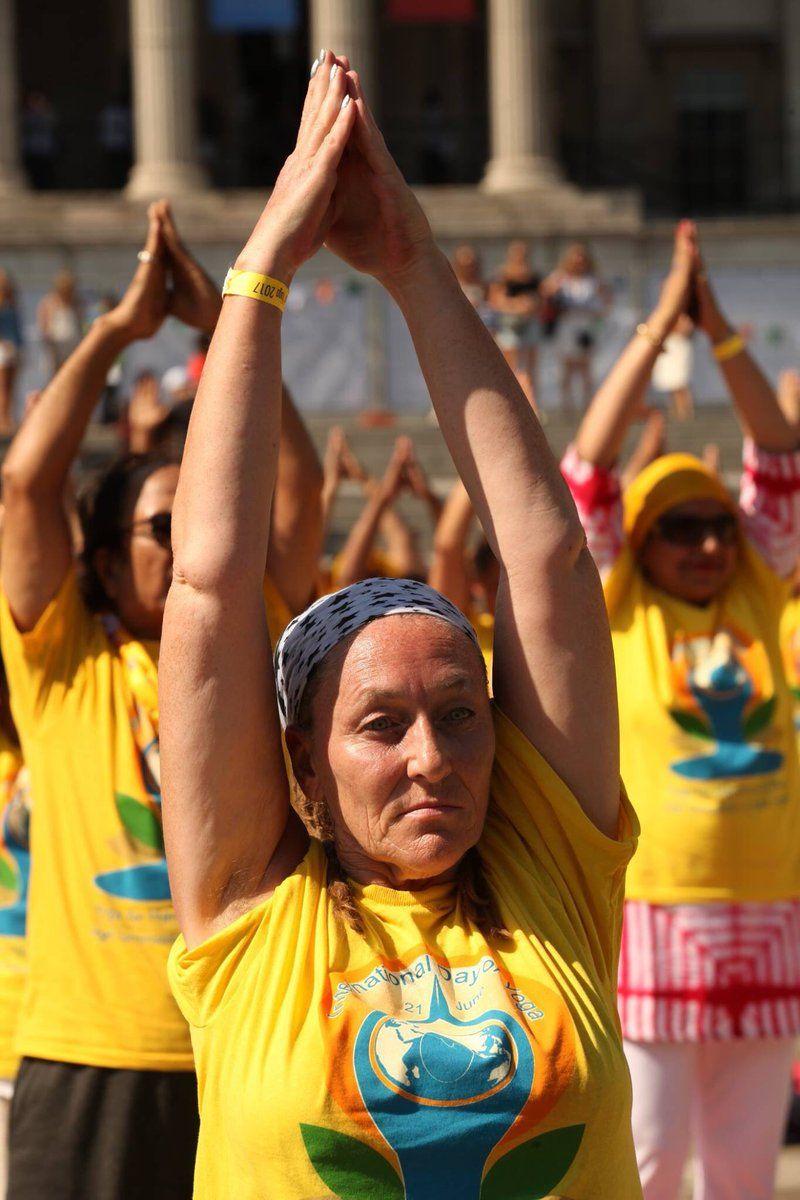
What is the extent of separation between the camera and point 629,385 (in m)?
4.69

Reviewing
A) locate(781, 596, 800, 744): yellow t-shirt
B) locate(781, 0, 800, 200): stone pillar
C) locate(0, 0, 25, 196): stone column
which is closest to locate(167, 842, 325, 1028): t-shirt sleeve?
locate(781, 596, 800, 744): yellow t-shirt

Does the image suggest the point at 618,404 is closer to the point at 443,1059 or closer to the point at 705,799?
the point at 705,799

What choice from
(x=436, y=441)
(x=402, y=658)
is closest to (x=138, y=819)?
(x=402, y=658)

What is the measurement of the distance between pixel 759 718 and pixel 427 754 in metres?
2.26

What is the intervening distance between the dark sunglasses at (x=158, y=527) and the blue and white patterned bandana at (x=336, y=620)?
104 cm

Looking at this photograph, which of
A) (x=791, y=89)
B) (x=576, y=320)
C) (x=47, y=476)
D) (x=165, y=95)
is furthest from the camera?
(x=791, y=89)

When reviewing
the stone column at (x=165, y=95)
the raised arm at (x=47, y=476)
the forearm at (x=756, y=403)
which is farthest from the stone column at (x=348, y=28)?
the raised arm at (x=47, y=476)

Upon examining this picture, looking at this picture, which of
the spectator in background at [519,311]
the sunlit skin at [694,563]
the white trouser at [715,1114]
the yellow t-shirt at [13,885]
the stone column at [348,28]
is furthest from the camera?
the stone column at [348,28]

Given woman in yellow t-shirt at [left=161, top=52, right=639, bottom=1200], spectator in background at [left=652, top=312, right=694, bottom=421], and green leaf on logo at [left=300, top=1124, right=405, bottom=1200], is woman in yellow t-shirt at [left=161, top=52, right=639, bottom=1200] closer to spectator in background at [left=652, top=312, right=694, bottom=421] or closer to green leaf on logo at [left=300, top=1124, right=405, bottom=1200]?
green leaf on logo at [left=300, top=1124, right=405, bottom=1200]

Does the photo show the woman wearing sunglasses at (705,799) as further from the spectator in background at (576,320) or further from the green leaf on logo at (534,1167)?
the spectator in background at (576,320)

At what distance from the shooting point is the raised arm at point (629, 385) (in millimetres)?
4680

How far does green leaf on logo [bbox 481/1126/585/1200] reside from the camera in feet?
8.11

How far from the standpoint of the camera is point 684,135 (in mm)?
34562

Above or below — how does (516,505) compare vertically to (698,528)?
above
